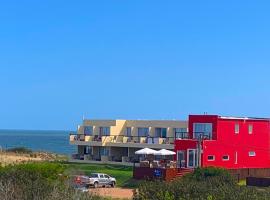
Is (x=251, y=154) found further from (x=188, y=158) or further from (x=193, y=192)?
(x=193, y=192)

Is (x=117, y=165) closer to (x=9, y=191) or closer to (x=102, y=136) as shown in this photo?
(x=102, y=136)

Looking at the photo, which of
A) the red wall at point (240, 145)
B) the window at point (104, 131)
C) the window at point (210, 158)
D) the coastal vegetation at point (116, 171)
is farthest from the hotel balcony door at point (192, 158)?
the window at point (104, 131)

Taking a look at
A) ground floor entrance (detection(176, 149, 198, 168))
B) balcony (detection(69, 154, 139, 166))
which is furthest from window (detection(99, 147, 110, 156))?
ground floor entrance (detection(176, 149, 198, 168))

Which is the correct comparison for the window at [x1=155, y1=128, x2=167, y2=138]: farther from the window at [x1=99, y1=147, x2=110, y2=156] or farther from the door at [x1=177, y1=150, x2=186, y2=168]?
the door at [x1=177, y1=150, x2=186, y2=168]

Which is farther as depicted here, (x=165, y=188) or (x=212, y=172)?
(x=212, y=172)

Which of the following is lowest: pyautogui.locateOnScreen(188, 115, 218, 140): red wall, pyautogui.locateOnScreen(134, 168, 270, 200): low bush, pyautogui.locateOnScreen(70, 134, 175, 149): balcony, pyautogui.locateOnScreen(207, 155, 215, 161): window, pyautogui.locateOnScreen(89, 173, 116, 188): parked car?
pyautogui.locateOnScreen(89, 173, 116, 188): parked car

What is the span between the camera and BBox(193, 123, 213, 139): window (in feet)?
174

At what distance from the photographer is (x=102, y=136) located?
213ft

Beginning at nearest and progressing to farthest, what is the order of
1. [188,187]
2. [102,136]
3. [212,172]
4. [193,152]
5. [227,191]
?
[227,191], [188,187], [212,172], [193,152], [102,136]

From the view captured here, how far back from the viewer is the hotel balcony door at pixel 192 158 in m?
51.0

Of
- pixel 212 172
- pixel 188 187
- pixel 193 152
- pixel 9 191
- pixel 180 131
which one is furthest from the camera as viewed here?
pixel 180 131

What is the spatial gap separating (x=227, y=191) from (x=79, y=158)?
4883 centimetres

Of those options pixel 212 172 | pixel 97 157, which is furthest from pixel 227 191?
pixel 97 157

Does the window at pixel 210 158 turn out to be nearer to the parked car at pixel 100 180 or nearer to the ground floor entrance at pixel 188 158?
the ground floor entrance at pixel 188 158
